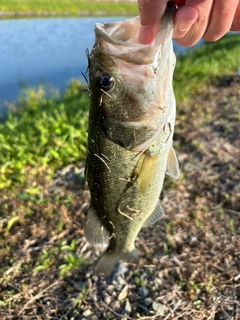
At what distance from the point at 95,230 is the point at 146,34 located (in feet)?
3.70

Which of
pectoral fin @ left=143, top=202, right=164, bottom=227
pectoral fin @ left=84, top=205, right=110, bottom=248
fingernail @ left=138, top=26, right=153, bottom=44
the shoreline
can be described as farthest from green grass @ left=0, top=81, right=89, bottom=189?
the shoreline

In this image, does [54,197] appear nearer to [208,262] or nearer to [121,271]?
[121,271]

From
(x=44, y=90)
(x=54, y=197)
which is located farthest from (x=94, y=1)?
(x=54, y=197)

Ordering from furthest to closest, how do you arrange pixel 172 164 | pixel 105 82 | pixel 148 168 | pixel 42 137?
pixel 42 137, pixel 172 164, pixel 148 168, pixel 105 82

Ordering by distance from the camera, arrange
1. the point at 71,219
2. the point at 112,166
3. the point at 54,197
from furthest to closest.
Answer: the point at 54,197
the point at 71,219
the point at 112,166

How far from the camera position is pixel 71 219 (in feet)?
11.8

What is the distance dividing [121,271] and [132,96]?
1.69 m

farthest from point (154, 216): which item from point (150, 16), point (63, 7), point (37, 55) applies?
point (63, 7)

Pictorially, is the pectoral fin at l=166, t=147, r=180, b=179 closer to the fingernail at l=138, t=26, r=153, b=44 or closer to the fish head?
the fish head

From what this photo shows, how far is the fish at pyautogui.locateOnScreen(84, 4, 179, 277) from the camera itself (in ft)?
5.57

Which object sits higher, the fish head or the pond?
the fish head

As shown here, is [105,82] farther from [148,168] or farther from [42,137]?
[42,137]

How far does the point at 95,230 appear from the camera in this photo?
88.5 inches

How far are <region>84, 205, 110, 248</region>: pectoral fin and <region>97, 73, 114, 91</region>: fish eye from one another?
0.73m
